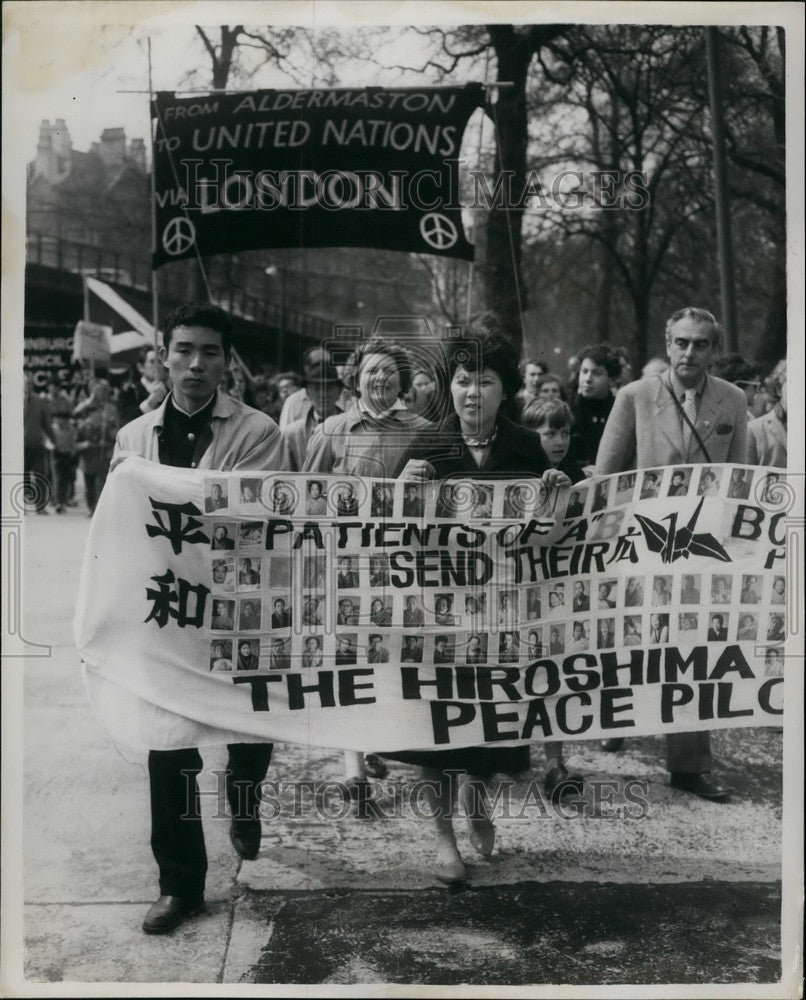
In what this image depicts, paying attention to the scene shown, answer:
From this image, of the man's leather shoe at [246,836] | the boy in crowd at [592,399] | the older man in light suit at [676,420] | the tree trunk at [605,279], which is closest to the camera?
the man's leather shoe at [246,836]

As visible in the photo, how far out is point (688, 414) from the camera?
448cm

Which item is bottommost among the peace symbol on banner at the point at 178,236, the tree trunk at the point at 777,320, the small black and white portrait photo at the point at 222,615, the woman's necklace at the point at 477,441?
the small black and white portrait photo at the point at 222,615

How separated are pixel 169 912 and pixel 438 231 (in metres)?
2.40

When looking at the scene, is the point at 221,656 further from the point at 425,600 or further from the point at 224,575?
the point at 425,600

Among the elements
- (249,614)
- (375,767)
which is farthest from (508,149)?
(375,767)

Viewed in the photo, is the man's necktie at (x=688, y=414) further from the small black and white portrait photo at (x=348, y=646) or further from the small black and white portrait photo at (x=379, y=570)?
the small black and white portrait photo at (x=348, y=646)

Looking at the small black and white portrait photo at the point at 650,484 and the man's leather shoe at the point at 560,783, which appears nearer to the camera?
the small black and white portrait photo at the point at 650,484

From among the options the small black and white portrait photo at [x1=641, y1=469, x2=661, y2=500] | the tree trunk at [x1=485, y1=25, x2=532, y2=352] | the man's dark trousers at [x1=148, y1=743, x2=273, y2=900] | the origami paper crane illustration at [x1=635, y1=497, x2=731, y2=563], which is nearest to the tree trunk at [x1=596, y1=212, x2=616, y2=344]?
the tree trunk at [x1=485, y1=25, x2=532, y2=352]

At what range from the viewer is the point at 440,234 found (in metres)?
4.14

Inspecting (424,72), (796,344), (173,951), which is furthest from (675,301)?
(173,951)

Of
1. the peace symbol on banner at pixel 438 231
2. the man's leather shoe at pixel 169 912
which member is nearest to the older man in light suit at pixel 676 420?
the peace symbol on banner at pixel 438 231

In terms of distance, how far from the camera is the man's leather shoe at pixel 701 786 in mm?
4641

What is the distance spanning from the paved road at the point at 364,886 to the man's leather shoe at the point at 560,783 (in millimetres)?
64

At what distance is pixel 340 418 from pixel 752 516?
143cm
